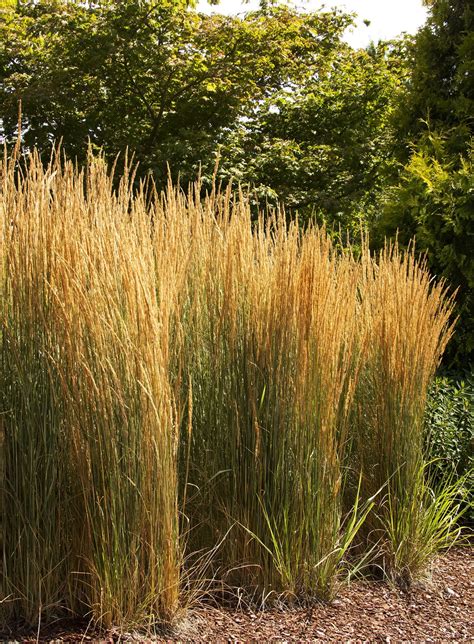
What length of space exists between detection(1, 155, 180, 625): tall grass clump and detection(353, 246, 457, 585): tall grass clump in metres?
1.34

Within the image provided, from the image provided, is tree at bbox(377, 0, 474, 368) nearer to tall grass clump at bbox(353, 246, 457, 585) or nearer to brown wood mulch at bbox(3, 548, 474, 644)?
tall grass clump at bbox(353, 246, 457, 585)

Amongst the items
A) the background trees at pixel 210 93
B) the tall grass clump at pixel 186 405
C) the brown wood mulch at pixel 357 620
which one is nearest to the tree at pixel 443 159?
the background trees at pixel 210 93

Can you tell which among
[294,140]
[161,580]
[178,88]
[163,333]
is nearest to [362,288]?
[163,333]

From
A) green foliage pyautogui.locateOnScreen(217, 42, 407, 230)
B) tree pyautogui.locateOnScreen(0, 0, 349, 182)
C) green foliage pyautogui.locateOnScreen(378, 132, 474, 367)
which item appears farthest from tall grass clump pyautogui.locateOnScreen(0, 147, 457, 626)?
green foliage pyautogui.locateOnScreen(217, 42, 407, 230)

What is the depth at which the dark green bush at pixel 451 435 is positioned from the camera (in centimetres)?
462

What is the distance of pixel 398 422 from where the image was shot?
3744 millimetres

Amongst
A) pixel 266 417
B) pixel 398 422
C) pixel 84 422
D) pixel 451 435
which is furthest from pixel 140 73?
pixel 84 422

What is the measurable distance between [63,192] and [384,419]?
198cm

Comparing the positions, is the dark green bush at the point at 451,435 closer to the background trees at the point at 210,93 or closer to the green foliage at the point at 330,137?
the background trees at the point at 210,93

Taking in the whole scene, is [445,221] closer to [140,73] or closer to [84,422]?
[84,422]

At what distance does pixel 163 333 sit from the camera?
2844mm

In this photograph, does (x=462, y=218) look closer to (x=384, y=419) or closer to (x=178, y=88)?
(x=384, y=419)

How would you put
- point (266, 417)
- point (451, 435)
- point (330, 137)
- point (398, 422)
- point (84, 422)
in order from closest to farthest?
1. point (84, 422)
2. point (266, 417)
3. point (398, 422)
4. point (451, 435)
5. point (330, 137)

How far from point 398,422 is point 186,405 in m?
1.16
